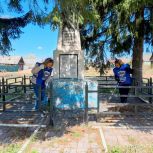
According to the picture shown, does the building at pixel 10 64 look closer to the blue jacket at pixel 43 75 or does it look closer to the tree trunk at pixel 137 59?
the tree trunk at pixel 137 59

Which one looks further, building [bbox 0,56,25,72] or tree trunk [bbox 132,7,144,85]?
building [bbox 0,56,25,72]

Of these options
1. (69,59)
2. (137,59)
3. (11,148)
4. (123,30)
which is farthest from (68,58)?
(137,59)

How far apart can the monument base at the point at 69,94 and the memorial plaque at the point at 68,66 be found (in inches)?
30.0

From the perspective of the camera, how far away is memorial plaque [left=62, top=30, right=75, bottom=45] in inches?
434

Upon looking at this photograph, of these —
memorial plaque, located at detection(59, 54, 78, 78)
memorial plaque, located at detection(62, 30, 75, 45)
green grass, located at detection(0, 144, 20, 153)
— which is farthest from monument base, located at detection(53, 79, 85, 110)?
green grass, located at detection(0, 144, 20, 153)

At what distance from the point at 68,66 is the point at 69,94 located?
1.15m

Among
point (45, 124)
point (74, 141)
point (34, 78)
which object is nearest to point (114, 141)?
point (74, 141)

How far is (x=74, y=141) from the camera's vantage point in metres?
7.08

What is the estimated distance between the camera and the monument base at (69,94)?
1005 cm

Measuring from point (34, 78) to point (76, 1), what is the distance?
423cm

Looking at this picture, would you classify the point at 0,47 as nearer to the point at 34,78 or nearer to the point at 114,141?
the point at 34,78

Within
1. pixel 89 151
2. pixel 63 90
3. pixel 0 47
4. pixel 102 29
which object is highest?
pixel 102 29

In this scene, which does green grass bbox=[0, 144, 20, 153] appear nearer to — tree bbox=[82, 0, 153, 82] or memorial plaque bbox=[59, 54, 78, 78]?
memorial plaque bbox=[59, 54, 78, 78]

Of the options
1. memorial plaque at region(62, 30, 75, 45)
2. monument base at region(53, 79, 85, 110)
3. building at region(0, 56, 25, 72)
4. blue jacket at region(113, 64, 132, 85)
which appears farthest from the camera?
building at region(0, 56, 25, 72)
